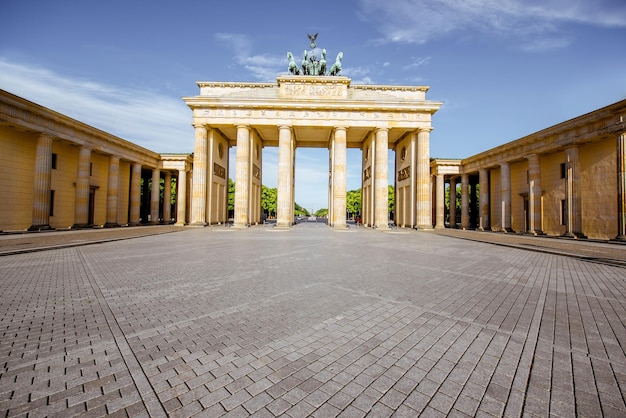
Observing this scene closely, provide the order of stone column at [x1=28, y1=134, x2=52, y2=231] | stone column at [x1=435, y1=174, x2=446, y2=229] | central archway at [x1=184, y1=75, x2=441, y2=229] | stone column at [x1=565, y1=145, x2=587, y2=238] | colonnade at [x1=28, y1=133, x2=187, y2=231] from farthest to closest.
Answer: stone column at [x1=435, y1=174, x2=446, y2=229]
central archway at [x1=184, y1=75, x2=441, y2=229]
colonnade at [x1=28, y1=133, x2=187, y2=231]
stone column at [x1=28, y1=134, x2=52, y2=231]
stone column at [x1=565, y1=145, x2=587, y2=238]

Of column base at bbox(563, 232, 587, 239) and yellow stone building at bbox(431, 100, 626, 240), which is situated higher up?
yellow stone building at bbox(431, 100, 626, 240)

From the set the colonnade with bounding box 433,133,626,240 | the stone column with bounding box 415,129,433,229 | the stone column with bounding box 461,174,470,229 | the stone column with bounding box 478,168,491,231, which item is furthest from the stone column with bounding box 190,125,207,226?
the stone column with bounding box 461,174,470,229

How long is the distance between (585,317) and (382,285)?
10.8ft

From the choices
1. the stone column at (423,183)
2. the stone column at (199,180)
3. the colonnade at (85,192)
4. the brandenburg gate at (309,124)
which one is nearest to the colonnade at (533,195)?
the stone column at (423,183)

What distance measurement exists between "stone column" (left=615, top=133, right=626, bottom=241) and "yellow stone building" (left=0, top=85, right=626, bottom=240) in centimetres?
7

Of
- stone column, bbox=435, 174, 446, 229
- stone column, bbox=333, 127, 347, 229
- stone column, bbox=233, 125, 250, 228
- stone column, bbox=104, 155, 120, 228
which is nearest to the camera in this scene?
stone column, bbox=233, 125, 250, 228

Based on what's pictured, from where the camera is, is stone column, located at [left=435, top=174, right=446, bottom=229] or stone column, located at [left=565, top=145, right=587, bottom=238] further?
stone column, located at [left=435, top=174, right=446, bottom=229]

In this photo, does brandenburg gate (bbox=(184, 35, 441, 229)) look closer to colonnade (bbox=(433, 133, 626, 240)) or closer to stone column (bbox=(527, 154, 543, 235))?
colonnade (bbox=(433, 133, 626, 240))

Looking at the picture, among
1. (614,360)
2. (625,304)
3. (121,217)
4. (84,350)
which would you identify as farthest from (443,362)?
(121,217)

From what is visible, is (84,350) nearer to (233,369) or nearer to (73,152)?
(233,369)

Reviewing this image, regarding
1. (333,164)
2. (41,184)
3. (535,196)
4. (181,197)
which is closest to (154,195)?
(181,197)

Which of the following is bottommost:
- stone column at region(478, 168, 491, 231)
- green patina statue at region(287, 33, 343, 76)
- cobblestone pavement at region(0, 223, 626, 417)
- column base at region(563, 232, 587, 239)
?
cobblestone pavement at region(0, 223, 626, 417)

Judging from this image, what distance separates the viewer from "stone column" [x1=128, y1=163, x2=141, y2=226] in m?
32.2

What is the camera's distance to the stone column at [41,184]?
20.0 meters
